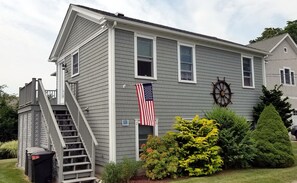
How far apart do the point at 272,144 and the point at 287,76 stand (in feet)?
40.7

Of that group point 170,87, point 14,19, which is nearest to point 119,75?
point 170,87

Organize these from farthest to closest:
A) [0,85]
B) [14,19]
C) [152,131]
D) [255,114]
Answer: [0,85]
[14,19]
[255,114]
[152,131]

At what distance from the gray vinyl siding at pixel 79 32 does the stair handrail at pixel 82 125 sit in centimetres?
221

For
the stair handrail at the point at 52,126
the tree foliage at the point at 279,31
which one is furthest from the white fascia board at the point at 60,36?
the tree foliage at the point at 279,31

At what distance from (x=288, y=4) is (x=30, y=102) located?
19.9 metres

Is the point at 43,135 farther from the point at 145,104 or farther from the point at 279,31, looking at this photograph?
the point at 279,31

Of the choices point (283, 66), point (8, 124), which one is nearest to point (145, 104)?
point (283, 66)

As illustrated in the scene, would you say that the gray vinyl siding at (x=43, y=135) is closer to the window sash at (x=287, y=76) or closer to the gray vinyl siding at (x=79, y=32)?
the gray vinyl siding at (x=79, y=32)

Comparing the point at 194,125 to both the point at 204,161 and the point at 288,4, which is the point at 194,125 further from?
the point at 288,4

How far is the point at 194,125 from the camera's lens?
969 centimetres

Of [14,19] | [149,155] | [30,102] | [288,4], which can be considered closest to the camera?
[149,155]

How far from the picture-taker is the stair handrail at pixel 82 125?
9330 millimetres

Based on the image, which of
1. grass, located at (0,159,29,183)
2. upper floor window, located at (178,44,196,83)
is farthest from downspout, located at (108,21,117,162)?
grass, located at (0,159,29,183)

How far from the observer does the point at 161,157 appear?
8812 millimetres
